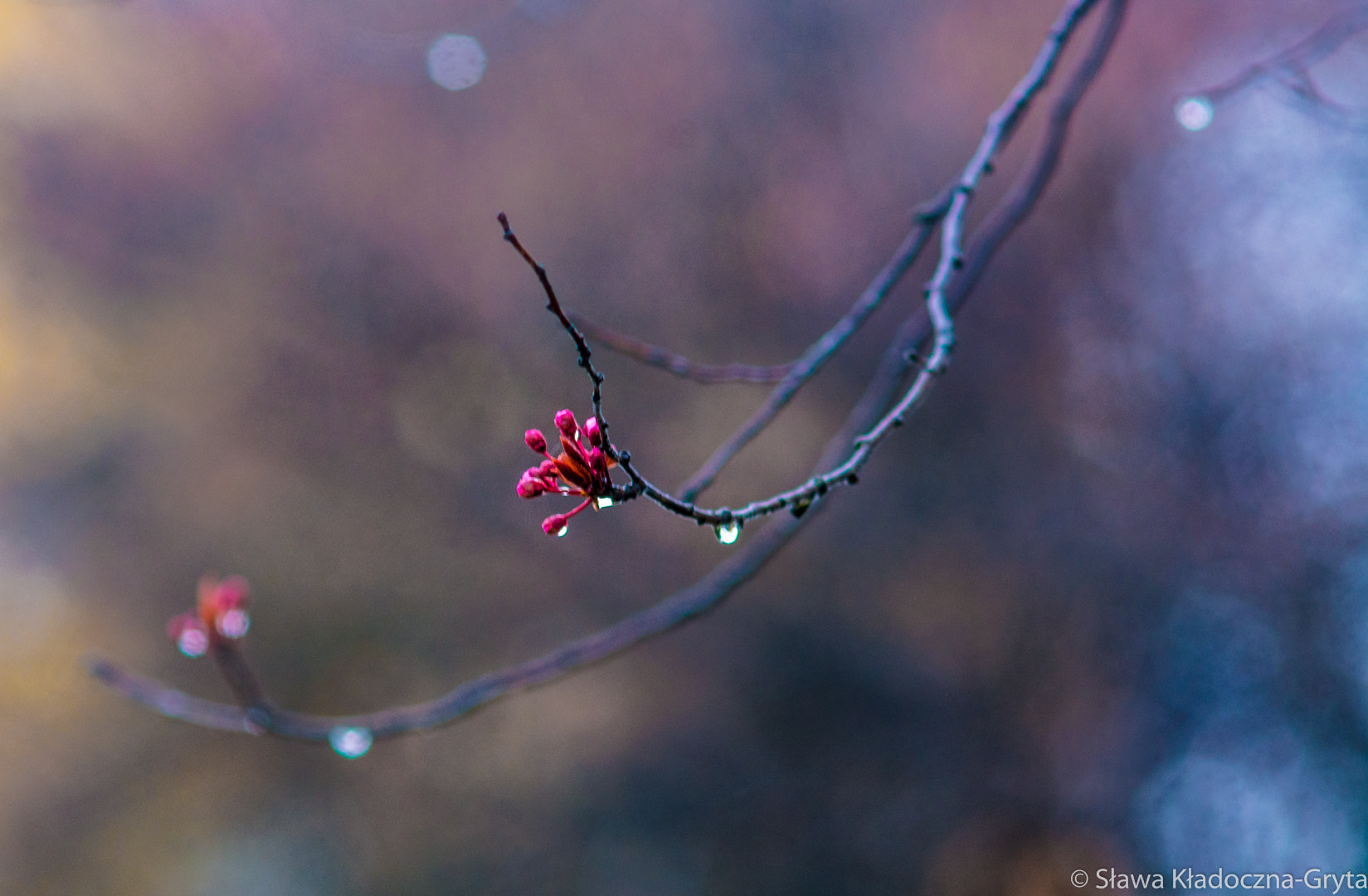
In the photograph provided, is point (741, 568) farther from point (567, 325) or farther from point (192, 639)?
point (192, 639)

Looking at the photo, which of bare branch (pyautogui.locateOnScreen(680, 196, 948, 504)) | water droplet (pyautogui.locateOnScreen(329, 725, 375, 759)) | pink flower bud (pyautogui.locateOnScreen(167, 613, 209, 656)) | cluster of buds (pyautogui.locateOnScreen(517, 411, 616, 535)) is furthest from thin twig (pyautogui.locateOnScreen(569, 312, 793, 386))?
pink flower bud (pyautogui.locateOnScreen(167, 613, 209, 656))

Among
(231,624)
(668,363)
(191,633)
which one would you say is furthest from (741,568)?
(191,633)

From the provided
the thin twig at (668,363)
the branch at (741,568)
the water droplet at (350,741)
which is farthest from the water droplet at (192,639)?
the thin twig at (668,363)

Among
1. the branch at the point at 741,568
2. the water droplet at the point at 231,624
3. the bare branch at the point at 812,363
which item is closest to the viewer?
the bare branch at the point at 812,363

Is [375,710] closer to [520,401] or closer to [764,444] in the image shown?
[520,401]

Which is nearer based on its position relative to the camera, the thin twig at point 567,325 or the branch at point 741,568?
the thin twig at point 567,325

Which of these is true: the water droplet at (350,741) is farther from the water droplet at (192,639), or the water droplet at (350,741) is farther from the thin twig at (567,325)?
the thin twig at (567,325)

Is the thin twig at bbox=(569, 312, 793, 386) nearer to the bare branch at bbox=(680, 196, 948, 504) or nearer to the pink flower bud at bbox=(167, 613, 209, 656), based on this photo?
the bare branch at bbox=(680, 196, 948, 504)
